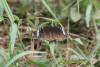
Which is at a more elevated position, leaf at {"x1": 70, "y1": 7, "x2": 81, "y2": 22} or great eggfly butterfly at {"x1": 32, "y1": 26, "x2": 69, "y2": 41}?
leaf at {"x1": 70, "y1": 7, "x2": 81, "y2": 22}

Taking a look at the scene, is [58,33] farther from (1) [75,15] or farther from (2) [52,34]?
(1) [75,15]

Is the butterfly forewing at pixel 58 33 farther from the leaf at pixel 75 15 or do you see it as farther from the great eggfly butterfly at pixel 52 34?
the leaf at pixel 75 15

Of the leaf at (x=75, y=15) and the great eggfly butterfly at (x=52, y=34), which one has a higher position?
the leaf at (x=75, y=15)

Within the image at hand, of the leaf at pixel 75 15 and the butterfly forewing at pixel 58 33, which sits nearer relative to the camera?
the butterfly forewing at pixel 58 33

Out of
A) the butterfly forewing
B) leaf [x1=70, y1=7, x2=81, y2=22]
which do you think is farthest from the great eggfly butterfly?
leaf [x1=70, y1=7, x2=81, y2=22]

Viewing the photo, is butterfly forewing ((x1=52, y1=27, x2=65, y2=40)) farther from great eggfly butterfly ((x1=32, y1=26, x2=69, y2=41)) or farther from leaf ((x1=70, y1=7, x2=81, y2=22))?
leaf ((x1=70, y1=7, x2=81, y2=22))

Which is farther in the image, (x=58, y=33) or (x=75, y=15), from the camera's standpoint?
(x=75, y=15)

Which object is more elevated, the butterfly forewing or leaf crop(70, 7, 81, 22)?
leaf crop(70, 7, 81, 22)

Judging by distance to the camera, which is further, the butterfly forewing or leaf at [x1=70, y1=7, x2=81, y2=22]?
leaf at [x1=70, y1=7, x2=81, y2=22]

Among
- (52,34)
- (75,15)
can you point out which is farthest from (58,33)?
A: (75,15)

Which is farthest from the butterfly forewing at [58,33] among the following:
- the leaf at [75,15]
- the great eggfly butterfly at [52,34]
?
the leaf at [75,15]

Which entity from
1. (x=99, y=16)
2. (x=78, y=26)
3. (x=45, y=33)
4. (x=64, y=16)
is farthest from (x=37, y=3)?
(x=45, y=33)

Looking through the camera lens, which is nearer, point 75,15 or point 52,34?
point 52,34

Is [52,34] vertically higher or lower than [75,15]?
lower
